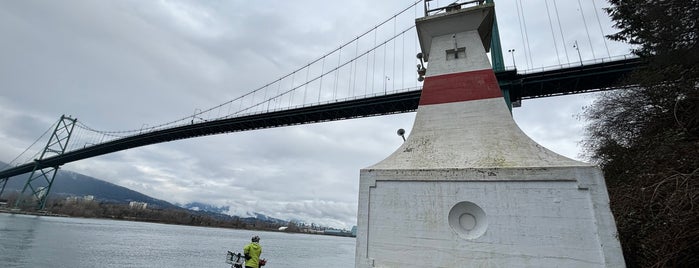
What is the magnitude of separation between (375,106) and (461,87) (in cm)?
2156

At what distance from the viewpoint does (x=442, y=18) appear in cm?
629

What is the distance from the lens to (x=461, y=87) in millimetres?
5848

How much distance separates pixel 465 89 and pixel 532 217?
2.43 meters

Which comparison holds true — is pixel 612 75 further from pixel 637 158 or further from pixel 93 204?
pixel 93 204

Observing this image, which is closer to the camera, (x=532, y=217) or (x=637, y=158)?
(x=532, y=217)

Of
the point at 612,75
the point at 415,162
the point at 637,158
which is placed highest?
the point at 612,75

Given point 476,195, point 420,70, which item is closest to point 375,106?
point 420,70

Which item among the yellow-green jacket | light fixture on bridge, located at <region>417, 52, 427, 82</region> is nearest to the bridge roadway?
light fixture on bridge, located at <region>417, 52, 427, 82</region>

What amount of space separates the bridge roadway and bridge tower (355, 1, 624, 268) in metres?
9.16

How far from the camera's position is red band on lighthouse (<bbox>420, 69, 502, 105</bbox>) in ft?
18.6

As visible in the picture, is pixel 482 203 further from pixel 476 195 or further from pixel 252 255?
pixel 252 255

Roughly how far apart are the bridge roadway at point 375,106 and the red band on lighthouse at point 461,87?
8.72m

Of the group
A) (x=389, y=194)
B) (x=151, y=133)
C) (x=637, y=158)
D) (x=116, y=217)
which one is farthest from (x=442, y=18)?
(x=116, y=217)

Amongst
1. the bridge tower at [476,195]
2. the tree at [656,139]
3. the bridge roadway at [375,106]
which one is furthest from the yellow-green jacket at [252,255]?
the bridge roadway at [375,106]
